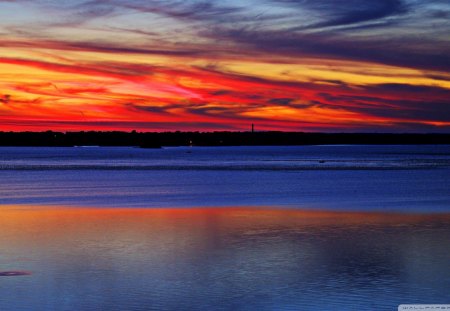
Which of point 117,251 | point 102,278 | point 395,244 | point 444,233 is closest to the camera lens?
point 102,278

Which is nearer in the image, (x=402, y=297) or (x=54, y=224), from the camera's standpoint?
(x=402, y=297)

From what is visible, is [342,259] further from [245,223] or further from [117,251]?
→ [245,223]

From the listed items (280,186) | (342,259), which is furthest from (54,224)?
(280,186)

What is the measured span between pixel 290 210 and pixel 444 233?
9402 millimetres

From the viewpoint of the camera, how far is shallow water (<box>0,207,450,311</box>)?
1347cm

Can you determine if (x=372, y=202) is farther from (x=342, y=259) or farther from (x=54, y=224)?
(x=342, y=259)

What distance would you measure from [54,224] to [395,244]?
11591mm

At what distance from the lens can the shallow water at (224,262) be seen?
1347 centimetres

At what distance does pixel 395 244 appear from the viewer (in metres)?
20.2

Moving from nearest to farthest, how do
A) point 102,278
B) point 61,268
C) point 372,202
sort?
point 102,278 < point 61,268 < point 372,202

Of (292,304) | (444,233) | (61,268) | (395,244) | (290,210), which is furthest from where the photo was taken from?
(290,210)

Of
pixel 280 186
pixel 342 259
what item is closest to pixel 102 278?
pixel 342 259

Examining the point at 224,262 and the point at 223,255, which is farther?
the point at 223,255

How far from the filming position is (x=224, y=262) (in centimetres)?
1733
